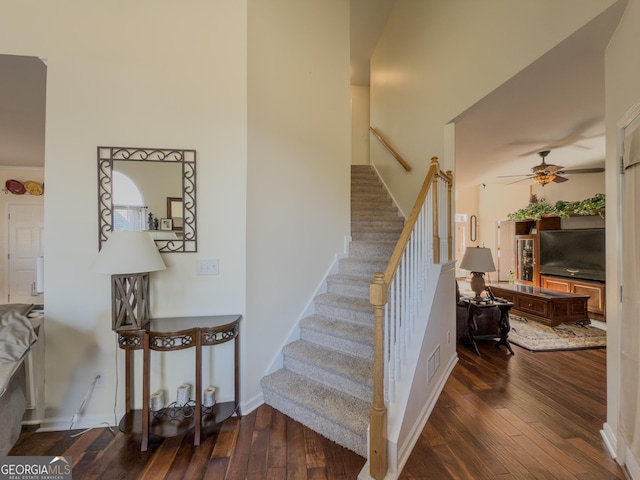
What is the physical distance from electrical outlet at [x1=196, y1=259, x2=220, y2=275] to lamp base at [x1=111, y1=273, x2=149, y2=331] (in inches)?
14.6

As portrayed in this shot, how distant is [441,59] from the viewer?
3027mm

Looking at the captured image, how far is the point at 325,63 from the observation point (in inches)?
114

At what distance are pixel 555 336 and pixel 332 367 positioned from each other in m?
3.73

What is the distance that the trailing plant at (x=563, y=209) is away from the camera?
16.2ft

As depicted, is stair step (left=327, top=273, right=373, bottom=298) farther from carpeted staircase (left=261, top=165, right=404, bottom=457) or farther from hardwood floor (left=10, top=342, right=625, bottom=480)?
hardwood floor (left=10, top=342, right=625, bottom=480)

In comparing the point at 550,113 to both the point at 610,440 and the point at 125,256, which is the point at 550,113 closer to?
the point at 610,440

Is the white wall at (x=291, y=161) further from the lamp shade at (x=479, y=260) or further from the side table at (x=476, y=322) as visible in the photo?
the side table at (x=476, y=322)

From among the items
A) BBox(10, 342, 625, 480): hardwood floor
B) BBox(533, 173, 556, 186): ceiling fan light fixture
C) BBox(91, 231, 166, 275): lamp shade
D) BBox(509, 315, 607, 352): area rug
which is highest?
BBox(533, 173, 556, 186): ceiling fan light fixture

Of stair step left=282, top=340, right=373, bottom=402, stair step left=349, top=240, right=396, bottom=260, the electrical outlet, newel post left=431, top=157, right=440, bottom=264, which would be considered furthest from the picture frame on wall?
newel post left=431, top=157, right=440, bottom=264

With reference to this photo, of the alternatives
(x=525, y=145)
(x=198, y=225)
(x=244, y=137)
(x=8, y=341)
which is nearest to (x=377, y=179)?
(x=525, y=145)

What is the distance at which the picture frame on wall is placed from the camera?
6.75 ft

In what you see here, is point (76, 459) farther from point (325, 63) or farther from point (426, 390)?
point (325, 63)

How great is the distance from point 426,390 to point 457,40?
334cm

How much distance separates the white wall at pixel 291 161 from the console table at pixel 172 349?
0.75 ft
